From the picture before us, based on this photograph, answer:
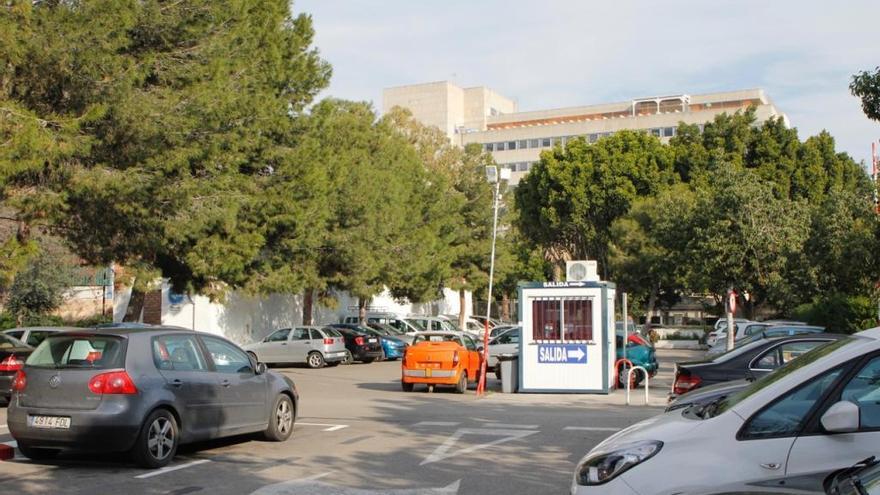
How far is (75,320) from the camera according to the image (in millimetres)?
42969

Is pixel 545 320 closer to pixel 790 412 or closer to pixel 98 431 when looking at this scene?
pixel 98 431

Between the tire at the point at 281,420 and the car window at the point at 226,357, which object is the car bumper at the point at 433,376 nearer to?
the tire at the point at 281,420

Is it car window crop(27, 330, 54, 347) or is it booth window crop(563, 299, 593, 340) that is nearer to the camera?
car window crop(27, 330, 54, 347)

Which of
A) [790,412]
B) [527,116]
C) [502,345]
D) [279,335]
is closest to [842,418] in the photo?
[790,412]

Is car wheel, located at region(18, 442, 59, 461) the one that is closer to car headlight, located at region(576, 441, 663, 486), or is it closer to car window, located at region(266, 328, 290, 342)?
car headlight, located at region(576, 441, 663, 486)

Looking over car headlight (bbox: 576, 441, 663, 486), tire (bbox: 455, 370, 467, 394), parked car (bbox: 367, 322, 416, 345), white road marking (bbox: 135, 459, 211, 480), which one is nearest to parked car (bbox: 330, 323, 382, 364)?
parked car (bbox: 367, 322, 416, 345)

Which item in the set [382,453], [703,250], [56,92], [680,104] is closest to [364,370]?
[703,250]

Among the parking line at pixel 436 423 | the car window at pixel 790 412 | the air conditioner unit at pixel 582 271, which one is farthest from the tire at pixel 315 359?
the car window at pixel 790 412

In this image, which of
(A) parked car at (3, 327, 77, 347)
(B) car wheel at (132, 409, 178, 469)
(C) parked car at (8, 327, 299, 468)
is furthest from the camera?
(A) parked car at (3, 327, 77, 347)

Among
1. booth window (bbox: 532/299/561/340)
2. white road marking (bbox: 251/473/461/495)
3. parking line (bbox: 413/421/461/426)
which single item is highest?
booth window (bbox: 532/299/561/340)

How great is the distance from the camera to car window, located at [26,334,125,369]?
977 centimetres

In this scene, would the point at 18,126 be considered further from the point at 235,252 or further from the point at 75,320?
the point at 75,320

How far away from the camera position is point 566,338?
789 inches

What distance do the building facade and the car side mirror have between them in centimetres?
8817
